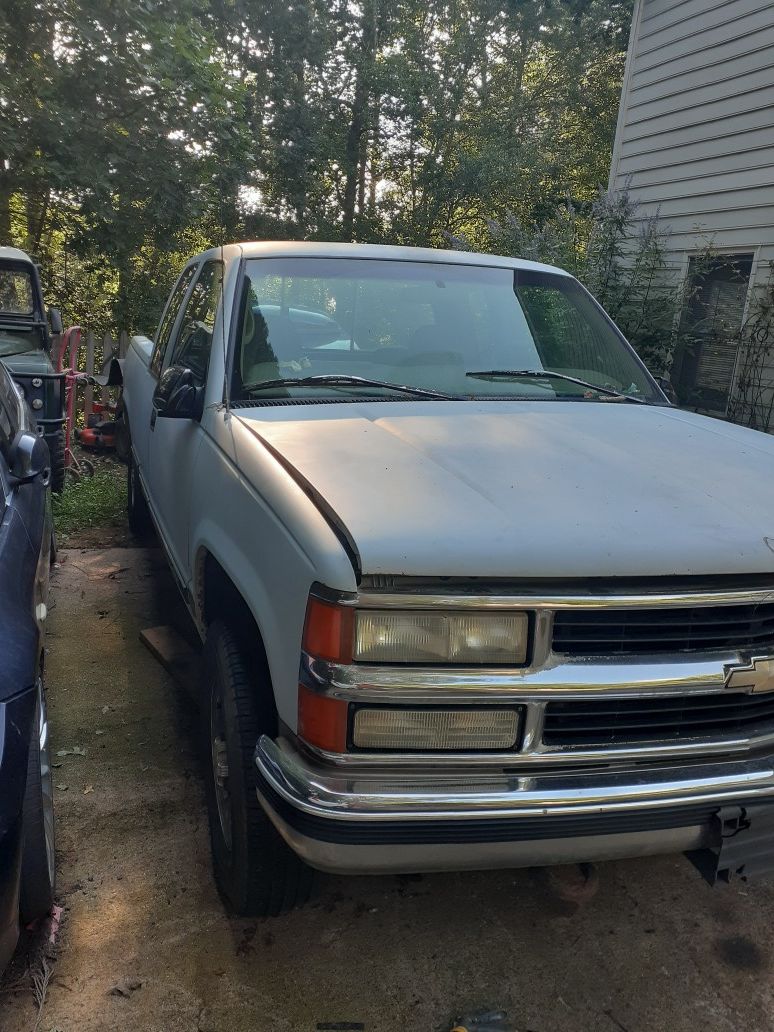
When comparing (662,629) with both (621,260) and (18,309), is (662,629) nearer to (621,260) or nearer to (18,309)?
(18,309)

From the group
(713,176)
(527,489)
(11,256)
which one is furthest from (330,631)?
(713,176)

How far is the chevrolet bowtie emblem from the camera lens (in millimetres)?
1996

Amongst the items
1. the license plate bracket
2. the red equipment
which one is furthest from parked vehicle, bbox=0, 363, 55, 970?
the red equipment

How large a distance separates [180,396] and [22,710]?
138 cm

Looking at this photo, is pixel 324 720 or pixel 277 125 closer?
pixel 324 720

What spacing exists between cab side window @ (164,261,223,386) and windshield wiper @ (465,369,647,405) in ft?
3.40

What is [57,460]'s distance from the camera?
6.55 m

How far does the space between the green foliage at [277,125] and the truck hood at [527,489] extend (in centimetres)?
733

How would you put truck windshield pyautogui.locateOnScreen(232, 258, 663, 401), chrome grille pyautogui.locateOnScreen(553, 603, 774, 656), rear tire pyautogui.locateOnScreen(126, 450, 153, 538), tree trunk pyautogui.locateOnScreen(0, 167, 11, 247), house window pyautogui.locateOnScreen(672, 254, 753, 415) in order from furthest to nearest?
tree trunk pyautogui.locateOnScreen(0, 167, 11, 247) < house window pyautogui.locateOnScreen(672, 254, 753, 415) < rear tire pyautogui.locateOnScreen(126, 450, 153, 538) < truck windshield pyautogui.locateOnScreen(232, 258, 663, 401) < chrome grille pyautogui.locateOnScreen(553, 603, 774, 656)

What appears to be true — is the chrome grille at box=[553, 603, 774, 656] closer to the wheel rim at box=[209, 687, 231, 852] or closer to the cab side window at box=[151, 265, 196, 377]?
the wheel rim at box=[209, 687, 231, 852]

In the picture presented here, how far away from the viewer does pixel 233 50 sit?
634 inches

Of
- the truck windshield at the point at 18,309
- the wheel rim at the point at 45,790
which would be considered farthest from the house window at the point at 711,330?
the wheel rim at the point at 45,790

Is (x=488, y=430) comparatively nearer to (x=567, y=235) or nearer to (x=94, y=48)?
(x=567, y=235)

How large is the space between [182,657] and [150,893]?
5.03 ft
